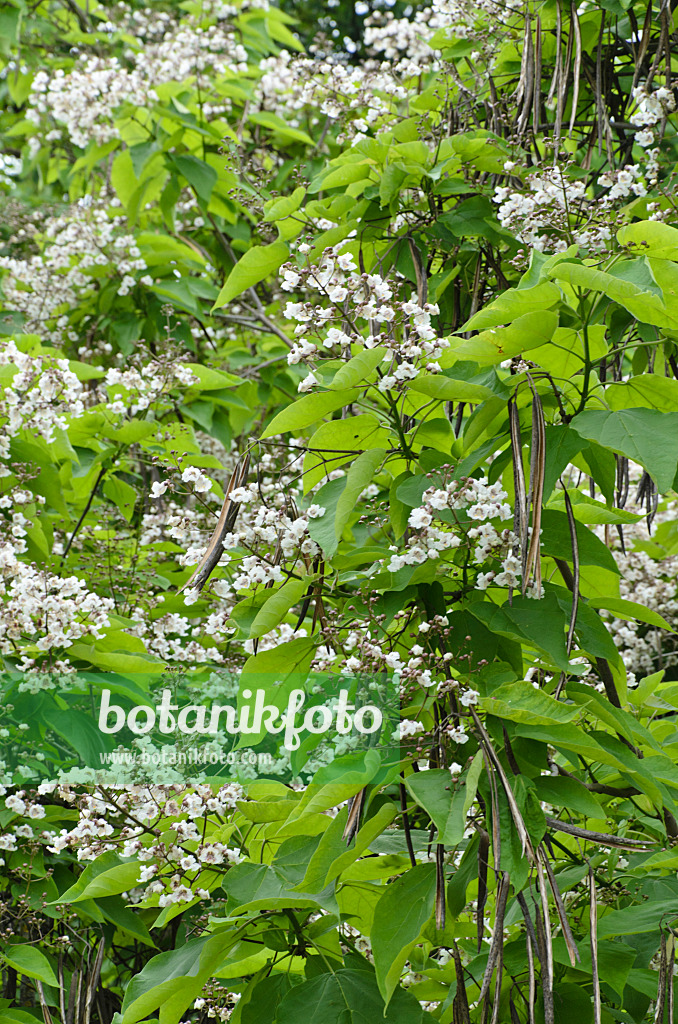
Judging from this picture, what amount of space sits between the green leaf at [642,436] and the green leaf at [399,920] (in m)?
0.49

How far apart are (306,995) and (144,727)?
0.65 metres

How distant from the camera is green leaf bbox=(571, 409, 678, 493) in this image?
3.14 ft

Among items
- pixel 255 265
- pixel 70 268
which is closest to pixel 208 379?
pixel 70 268

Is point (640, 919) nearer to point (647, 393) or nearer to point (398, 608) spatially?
point (398, 608)

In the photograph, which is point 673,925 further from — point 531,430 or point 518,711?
point 531,430

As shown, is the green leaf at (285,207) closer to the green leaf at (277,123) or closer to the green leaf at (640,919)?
the green leaf at (640,919)

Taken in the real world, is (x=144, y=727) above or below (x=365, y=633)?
below

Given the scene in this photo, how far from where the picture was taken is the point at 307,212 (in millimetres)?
1657

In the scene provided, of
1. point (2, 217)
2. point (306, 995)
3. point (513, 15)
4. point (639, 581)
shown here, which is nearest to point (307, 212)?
point (513, 15)

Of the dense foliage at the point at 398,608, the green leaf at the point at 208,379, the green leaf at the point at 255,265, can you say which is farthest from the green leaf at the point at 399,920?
the green leaf at the point at 208,379

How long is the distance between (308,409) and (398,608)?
0.26m

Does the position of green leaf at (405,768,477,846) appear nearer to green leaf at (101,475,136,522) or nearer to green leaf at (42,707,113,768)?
green leaf at (42,707,113,768)

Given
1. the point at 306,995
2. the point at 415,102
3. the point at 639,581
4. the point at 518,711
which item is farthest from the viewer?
the point at 639,581

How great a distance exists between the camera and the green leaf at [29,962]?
1400 millimetres
